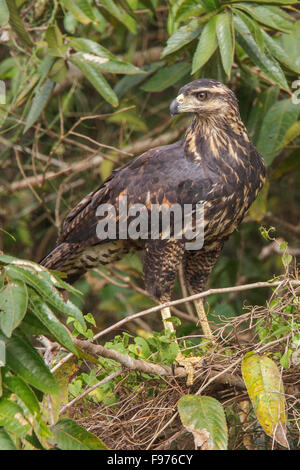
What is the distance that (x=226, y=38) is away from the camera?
4137 mm

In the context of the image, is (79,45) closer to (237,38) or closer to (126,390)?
(237,38)

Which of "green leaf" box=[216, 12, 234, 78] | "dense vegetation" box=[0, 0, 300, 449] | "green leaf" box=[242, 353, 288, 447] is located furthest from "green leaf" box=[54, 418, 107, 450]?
"green leaf" box=[216, 12, 234, 78]

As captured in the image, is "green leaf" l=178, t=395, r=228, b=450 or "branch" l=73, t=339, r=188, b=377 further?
"branch" l=73, t=339, r=188, b=377

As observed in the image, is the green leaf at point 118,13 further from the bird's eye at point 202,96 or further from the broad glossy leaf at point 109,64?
the bird's eye at point 202,96

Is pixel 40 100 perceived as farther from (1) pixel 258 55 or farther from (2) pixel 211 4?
(1) pixel 258 55

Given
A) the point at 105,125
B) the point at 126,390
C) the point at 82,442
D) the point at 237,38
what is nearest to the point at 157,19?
the point at 105,125

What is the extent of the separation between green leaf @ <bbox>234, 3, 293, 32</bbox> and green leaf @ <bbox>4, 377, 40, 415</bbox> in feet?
8.47

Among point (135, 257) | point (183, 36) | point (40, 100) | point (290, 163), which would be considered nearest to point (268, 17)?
point (183, 36)

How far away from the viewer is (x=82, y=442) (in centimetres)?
276

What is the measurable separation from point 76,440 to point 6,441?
13.9 inches

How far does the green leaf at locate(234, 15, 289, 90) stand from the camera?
432 centimetres

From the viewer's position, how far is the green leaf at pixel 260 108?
5004mm

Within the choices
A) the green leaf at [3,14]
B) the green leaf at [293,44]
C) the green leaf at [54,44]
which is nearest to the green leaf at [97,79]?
the green leaf at [54,44]

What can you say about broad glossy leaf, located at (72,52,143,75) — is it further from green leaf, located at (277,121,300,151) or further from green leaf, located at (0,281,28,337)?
green leaf, located at (0,281,28,337)
